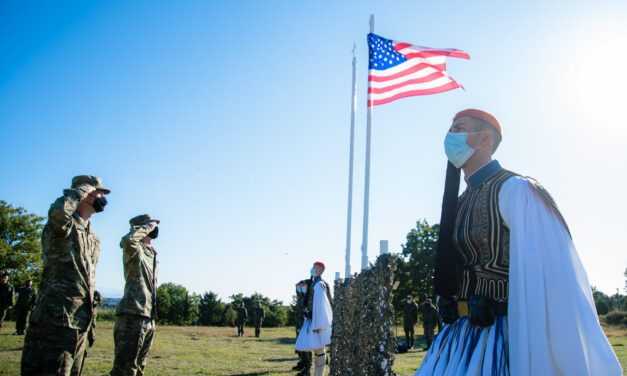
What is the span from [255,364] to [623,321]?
39.5 metres

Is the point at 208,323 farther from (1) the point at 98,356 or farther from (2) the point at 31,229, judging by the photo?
(1) the point at 98,356

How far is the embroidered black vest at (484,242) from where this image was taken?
2.54 m

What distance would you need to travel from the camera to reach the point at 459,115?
312cm

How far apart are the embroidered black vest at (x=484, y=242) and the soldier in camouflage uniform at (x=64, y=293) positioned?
3.32m

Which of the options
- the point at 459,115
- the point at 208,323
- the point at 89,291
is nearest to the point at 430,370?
the point at 459,115

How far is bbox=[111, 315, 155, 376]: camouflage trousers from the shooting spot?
5484 millimetres

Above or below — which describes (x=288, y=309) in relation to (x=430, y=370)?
below

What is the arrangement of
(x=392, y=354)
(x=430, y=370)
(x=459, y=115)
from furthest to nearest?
1. (x=392, y=354)
2. (x=459, y=115)
3. (x=430, y=370)

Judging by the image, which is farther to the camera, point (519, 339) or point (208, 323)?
point (208, 323)

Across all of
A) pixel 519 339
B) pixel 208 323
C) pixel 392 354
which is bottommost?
pixel 208 323

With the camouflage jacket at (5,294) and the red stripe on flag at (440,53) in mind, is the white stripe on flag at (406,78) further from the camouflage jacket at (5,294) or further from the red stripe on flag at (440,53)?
the camouflage jacket at (5,294)

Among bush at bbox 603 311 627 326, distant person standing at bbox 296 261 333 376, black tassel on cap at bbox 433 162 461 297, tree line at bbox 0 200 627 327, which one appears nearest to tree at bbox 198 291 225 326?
tree line at bbox 0 200 627 327

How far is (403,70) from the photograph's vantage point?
27.6ft

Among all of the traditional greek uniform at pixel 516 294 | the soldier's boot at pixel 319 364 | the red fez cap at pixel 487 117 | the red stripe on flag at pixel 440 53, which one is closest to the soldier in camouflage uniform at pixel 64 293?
the traditional greek uniform at pixel 516 294
